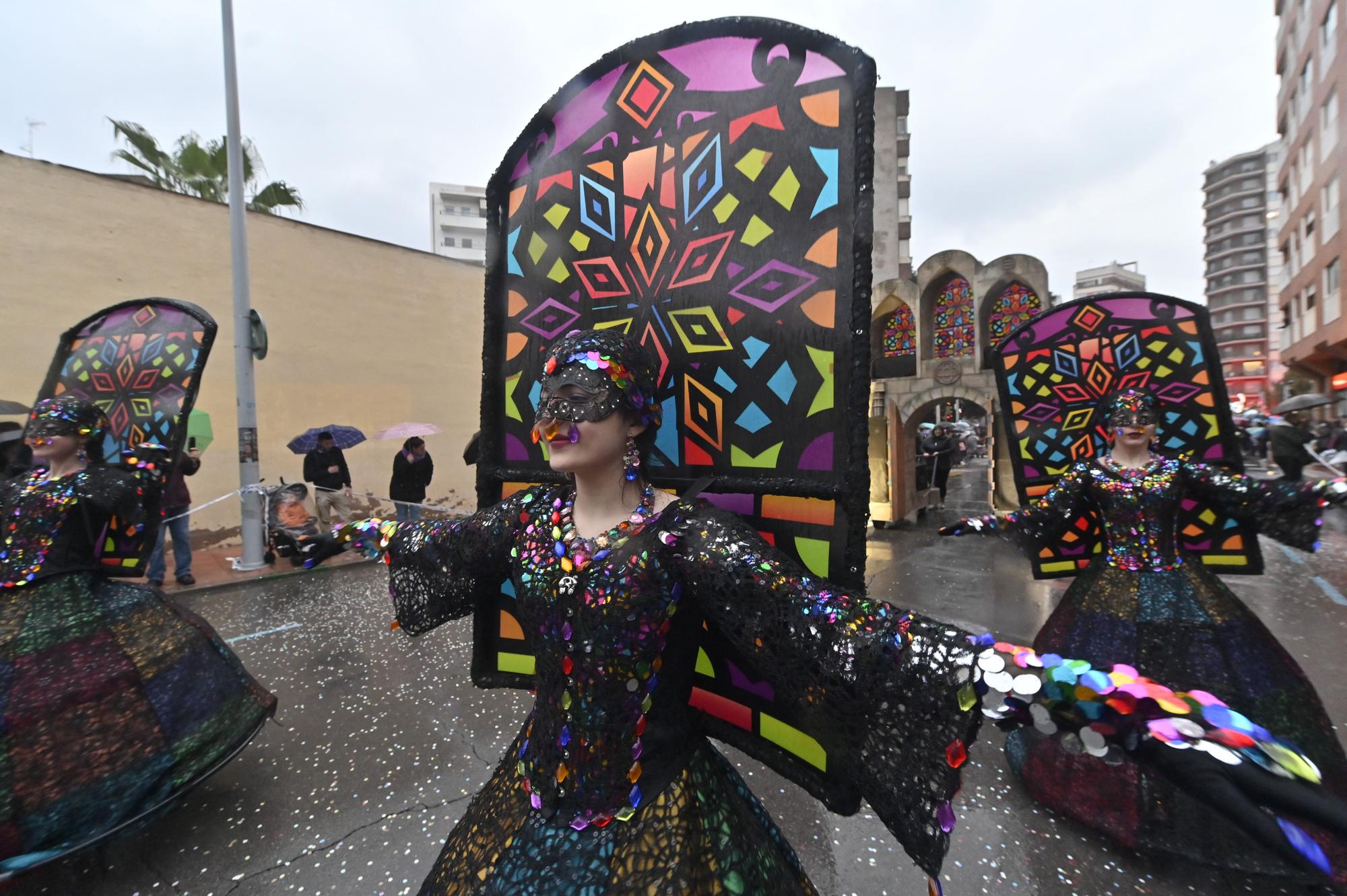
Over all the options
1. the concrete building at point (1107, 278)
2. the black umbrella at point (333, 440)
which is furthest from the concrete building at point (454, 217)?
the concrete building at point (1107, 278)

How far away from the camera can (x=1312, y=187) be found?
52.2ft

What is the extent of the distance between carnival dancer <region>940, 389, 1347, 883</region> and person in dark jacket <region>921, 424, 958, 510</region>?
9.44 m

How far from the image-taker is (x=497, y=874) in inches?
44.4

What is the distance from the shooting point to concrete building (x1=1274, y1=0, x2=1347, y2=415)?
14.0 metres

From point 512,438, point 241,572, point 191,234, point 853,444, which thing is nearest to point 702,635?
point 853,444

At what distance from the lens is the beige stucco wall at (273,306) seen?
668 centimetres

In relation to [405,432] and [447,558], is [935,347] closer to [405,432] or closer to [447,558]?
[405,432]

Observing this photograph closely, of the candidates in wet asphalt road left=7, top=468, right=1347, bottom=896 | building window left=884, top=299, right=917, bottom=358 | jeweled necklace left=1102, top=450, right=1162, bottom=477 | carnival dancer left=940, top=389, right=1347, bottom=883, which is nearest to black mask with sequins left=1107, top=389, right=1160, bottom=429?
carnival dancer left=940, top=389, right=1347, bottom=883

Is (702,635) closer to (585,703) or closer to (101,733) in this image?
(585,703)

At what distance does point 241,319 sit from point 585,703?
721 cm

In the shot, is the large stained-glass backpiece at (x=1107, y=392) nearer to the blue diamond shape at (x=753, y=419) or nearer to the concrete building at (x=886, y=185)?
the blue diamond shape at (x=753, y=419)

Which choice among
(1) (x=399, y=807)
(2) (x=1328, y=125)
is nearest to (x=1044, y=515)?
(1) (x=399, y=807)

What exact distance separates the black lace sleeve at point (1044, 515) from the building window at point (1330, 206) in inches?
728

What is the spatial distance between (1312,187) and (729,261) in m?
23.7
